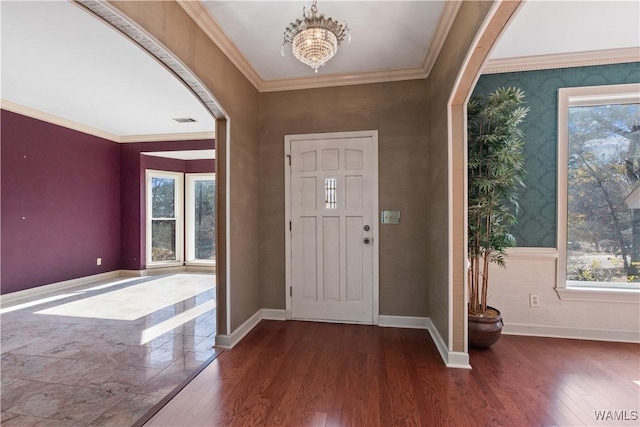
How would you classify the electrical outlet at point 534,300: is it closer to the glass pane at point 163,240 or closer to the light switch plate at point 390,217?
the light switch plate at point 390,217

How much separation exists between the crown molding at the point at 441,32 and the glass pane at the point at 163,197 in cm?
568

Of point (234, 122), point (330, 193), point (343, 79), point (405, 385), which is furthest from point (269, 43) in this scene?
point (405, 385)

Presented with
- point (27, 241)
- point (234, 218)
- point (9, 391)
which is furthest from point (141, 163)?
point (9, 391)

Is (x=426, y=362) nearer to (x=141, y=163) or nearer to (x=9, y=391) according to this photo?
(x=9, y=391)

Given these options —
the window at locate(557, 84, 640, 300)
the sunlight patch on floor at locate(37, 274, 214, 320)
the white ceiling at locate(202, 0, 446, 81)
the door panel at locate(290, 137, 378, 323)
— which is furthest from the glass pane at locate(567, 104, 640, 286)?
the sunlight patch on floor at locate(37, 274, 214, 320)

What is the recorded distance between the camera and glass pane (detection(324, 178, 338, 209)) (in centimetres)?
325

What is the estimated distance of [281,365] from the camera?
2.30 metres

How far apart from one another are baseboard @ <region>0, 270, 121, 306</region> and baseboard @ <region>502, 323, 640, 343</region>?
6622 millimetres

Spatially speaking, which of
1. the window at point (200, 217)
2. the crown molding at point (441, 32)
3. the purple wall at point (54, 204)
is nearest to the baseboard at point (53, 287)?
the purple wall at point (54, 204)

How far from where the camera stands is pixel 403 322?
309cm

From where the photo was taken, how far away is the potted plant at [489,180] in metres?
2.45

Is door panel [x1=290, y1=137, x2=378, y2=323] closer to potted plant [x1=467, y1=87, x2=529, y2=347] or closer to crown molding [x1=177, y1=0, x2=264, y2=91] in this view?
crown molding [x1=177, y1=0, x2=264, y2=91]

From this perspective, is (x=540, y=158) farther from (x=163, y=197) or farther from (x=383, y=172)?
(x=163, y=197)

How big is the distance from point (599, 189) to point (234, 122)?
387cm
